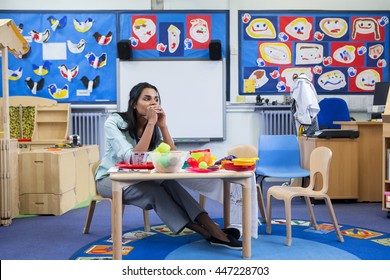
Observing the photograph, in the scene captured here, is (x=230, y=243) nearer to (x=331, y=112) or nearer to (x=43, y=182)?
(x=43, y=182)

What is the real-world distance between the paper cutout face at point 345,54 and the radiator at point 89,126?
3.45m

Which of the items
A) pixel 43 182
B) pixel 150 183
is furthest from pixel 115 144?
pixel 43 182

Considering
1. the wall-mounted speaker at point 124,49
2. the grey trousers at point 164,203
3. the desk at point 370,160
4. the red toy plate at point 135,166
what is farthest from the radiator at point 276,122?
the red toy plate at point 135,166

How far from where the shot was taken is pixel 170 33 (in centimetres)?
648

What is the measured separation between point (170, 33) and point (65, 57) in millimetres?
1532

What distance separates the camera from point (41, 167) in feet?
13.5

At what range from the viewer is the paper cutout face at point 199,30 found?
6.48m

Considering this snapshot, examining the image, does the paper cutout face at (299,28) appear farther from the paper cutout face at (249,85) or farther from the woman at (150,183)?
the woman at (150,183)

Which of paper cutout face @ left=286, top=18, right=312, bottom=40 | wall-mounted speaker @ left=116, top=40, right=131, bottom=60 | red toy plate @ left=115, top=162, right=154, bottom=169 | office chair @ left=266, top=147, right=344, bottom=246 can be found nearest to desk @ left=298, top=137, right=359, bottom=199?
office chair @ left=266, top=147, right=344, bottom=246

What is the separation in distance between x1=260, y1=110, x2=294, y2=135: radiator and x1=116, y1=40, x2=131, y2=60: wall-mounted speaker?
2.07 metres

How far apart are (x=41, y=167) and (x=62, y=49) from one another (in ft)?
9.30

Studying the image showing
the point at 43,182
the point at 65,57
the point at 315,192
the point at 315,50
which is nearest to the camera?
the point at 315,192
